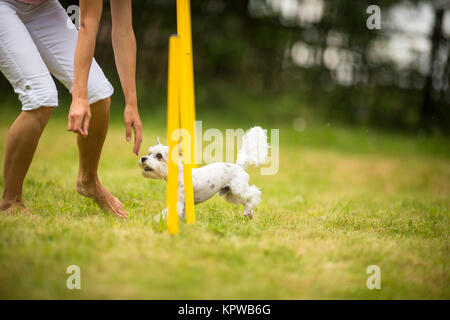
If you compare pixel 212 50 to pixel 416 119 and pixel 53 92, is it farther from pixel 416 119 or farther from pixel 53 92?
pixel 53 92

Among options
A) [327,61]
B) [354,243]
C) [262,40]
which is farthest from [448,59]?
[354,243]

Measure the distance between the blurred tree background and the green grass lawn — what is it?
18.8 feet

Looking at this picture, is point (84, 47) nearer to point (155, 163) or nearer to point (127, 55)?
point (127, 55)

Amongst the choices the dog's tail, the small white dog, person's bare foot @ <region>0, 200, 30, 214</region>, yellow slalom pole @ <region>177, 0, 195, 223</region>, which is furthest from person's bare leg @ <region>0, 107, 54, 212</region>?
the dog's tail

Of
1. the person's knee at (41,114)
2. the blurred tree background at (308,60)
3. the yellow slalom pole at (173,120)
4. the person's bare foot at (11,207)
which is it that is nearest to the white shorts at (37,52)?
the person's knee at (41,114)

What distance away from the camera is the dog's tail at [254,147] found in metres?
3.53

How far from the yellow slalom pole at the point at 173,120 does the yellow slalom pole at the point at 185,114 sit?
64 millimetres

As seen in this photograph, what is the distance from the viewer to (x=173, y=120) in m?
2.54

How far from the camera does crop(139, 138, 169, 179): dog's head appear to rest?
10.2 feet

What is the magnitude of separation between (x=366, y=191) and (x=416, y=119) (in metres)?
5.36

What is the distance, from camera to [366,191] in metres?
5.98

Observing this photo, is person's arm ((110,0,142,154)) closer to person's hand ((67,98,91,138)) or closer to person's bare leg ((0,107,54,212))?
person's hand ((67,98,91,138))

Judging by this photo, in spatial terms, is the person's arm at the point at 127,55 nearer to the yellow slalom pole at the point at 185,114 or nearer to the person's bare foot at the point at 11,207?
the yellow slalom pole at the point at 185,114

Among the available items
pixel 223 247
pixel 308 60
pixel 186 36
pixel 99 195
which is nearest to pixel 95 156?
pixel 99 195
